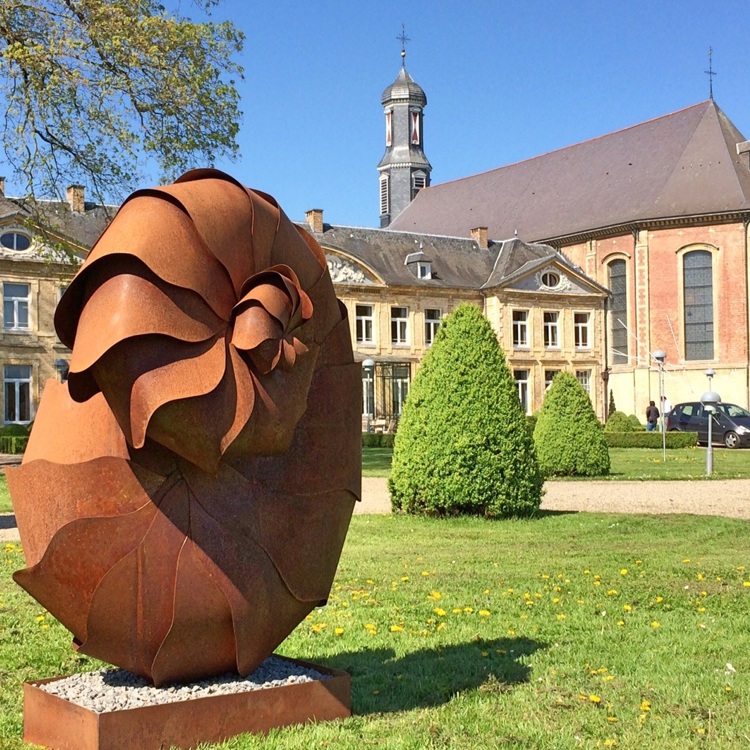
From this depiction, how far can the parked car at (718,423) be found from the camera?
31.3 meters

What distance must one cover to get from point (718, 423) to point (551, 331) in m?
15.4

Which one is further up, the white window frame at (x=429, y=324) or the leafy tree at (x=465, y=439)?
the white window frame at (x=429, y=324)

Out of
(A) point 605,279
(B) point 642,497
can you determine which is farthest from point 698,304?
(B) point 642,497

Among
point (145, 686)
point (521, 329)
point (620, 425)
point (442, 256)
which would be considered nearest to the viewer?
point (145, 686)

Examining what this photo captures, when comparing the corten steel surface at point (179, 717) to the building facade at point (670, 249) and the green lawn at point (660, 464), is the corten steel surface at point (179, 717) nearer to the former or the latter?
the green lawn at point (660, 464)

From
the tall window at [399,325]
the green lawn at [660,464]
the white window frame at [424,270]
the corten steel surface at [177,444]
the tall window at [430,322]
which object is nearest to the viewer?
the corten steel surface at [177,444]

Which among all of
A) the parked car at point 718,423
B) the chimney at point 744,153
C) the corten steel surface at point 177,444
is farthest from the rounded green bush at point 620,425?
the corten steel surface at point 177,444

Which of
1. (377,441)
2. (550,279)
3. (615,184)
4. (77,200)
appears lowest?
(377,441)

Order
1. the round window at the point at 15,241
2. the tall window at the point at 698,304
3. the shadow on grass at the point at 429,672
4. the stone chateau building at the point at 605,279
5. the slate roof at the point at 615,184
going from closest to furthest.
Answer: the shadow on grass at the point at 429,672, the round window at the point at 15,241, the stone chateau building at the point at 605,279, the tall window at the point at 698,304, the slate roof at the point at 615,184

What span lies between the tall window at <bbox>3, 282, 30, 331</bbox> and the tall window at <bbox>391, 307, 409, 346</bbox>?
14904 millimetres

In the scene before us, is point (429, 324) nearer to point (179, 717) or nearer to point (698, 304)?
point (698, 304)

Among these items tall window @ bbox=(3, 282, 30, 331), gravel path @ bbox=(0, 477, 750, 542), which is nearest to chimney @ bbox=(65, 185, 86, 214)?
tall window @ bbox=(3, 282, 30, 331)

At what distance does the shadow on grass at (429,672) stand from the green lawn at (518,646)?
0.01 metres

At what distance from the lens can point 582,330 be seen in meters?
47.8
